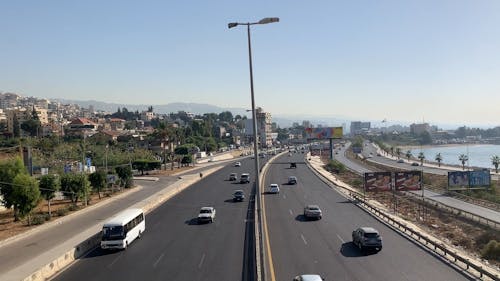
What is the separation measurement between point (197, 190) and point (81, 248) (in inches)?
1461

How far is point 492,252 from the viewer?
31.9 meters

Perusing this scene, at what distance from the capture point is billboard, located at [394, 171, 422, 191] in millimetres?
50875

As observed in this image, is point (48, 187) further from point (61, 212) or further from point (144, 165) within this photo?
point (144, 165)

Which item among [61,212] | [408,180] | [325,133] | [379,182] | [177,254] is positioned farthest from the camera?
[325,133]

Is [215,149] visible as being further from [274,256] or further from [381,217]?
[274,256]

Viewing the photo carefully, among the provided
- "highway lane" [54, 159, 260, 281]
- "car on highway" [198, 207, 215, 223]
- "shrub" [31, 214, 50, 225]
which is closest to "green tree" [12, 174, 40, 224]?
"shrub" [31, 214, 50, 225]

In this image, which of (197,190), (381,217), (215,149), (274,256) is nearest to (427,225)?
(381,217)

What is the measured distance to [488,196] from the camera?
2594 inches

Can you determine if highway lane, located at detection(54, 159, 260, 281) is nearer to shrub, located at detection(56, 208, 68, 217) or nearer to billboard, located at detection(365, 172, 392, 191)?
shrub, located at detection(56, 208, 68, 217)

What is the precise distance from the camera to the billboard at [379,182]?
52.4 meters

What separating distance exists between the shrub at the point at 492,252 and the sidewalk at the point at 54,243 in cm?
2836

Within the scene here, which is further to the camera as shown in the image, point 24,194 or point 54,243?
point 24,194

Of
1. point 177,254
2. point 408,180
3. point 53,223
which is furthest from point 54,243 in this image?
point 408,180

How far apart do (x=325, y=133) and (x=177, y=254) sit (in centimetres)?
10735
